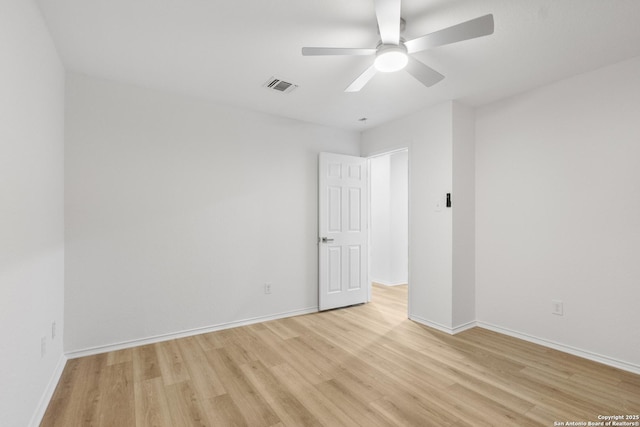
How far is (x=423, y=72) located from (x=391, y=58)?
295 millimetres

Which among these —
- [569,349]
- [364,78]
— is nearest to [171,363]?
[364,78]

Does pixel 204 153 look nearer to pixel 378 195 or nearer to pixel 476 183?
pixel 476 183

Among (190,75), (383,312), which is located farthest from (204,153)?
(383,312)

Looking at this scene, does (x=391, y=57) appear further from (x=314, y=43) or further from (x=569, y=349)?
(x=569, y=349)

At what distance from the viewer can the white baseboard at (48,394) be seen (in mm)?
1825

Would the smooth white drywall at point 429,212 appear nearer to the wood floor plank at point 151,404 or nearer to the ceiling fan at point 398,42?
the ceiling fan at point 398,42

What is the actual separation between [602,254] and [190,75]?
4045 millimetres

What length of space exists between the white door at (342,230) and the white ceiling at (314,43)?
4.06ft

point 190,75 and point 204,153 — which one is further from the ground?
point 190,75

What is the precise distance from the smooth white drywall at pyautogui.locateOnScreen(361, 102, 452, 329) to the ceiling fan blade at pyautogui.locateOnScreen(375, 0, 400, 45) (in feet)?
5.83

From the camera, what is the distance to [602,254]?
2654 millimetres

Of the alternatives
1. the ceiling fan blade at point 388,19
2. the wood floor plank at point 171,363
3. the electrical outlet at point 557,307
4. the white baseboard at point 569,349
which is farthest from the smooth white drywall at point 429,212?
the wood floor plank at point 171,363

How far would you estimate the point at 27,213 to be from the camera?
1754mm

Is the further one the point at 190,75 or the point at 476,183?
the point at 476,183
